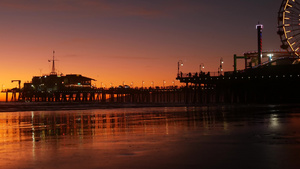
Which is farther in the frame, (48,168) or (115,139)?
(115,139)

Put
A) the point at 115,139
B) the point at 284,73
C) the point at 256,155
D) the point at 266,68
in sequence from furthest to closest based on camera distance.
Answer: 1. the point at 266,68
2. the point at 284,73
3. the point at 115,139
4. the point at 256,155

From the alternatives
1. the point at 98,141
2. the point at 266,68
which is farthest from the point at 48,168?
the point at 266,68

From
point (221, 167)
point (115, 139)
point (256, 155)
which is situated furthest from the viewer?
point (115, 139)

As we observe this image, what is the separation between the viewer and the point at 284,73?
7650 cm

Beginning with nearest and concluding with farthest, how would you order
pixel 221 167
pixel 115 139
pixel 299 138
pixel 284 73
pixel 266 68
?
1. pixel 221 167
2. pixel 299 138
3. pixel 115 139
4. pixel 284 73
5. pixel 266 68

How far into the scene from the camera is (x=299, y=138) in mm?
12953

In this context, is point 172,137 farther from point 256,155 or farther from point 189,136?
point 256,155

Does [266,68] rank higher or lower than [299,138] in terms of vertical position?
higher

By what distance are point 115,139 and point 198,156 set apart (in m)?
4.85

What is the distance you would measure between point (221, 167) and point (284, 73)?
2864 inches

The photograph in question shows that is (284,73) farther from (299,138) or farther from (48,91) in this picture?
(48,91)

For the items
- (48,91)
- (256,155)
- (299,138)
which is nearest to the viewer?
(256,155)

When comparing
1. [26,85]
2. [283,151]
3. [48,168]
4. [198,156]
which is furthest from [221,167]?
[26,85]

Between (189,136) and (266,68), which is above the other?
(266,68)
